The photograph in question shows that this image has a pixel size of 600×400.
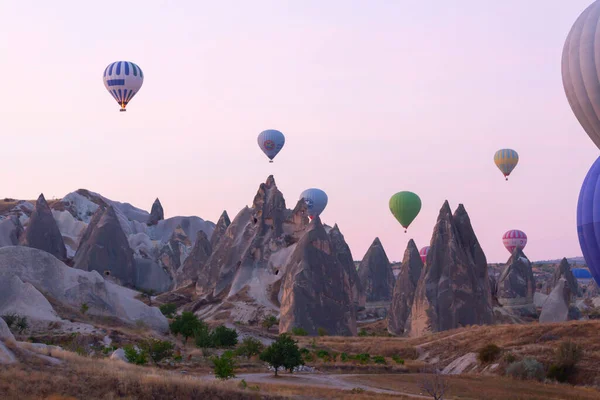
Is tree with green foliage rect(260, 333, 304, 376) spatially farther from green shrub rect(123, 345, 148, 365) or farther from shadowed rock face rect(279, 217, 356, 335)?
shadowed rock face rect(279, 217, 356, 335)

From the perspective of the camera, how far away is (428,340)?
45375 mm

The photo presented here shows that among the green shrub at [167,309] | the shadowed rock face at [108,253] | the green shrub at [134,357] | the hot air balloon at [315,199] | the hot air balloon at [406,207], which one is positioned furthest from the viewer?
the hot air balloon at [315,199]

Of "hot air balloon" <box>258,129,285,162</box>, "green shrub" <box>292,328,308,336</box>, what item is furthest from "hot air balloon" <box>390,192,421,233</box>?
"green shrub" <box>292,328,308,336</box>

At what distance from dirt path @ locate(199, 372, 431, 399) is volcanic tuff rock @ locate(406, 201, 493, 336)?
2194 cm

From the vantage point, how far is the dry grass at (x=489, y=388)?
28344 mm

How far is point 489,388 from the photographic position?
30.2 m

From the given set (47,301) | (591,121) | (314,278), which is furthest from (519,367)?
(314,278)

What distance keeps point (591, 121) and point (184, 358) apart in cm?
1980

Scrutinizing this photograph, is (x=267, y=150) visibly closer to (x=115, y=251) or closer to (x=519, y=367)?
(x=115, y=251)

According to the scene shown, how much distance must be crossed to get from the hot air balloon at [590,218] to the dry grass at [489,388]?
905 cm

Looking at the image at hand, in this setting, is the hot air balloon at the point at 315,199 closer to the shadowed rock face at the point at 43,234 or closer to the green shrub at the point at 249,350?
the shadowed rock face at the point at 43,234

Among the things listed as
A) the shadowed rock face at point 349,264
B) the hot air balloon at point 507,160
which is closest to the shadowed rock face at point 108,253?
the shadowed rock face at point 349,264

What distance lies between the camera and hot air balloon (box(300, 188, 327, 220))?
104688mm

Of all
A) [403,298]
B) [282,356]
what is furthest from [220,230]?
[282,356]
